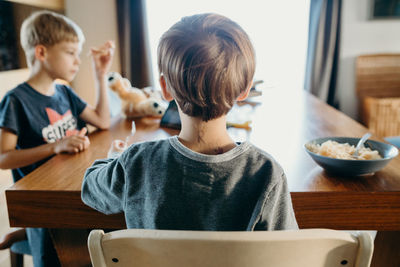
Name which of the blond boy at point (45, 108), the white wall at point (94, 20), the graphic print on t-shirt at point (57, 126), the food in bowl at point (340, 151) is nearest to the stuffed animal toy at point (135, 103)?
the blond boy at point (45, 108)

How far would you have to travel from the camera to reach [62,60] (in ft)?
4.76

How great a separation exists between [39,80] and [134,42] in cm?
264

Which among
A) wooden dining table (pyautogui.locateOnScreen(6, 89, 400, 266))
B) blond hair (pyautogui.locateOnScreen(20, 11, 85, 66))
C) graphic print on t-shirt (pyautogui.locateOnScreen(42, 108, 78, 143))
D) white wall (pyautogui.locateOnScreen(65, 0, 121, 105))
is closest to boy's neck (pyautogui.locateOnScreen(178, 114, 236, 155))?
wooden dining table (pyautogui.locateOnScreen(6, 89, 400, 266))

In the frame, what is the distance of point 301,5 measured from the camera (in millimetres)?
3809

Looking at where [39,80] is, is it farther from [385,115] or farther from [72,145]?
[385,115]

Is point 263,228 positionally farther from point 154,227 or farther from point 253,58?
point 253,58

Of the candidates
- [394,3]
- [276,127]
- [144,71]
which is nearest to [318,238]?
[276,127]

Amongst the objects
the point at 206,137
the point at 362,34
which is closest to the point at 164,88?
the point at 206,137

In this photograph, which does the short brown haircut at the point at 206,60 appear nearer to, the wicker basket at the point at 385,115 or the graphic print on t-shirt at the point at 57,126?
the graphic print on t-shirt at the point at 57,126

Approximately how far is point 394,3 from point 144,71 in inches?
111

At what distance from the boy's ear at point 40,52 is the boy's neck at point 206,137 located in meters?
0.99

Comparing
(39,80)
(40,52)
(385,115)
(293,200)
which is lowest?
(385,115)

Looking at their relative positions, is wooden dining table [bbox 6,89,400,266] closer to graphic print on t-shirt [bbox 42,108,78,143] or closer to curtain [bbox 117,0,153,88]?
graphic print on t-shirt [bbox 42,108,78,143]

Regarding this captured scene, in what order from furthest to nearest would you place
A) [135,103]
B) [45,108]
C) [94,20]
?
[94,20] < [135,103] < [45,108]
